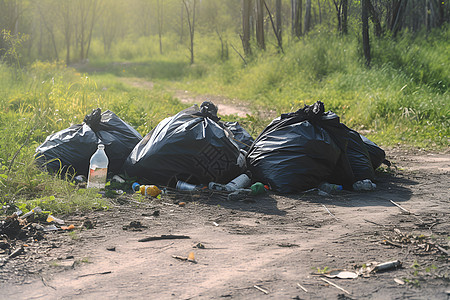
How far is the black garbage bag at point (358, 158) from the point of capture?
154 inches

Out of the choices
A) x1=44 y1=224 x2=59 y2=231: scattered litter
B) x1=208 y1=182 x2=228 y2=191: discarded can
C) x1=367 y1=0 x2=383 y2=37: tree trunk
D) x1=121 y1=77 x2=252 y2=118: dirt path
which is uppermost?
x1=367 y1=0 x2=383 y2=37: tree trunk

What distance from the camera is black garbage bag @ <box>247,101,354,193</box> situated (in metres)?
3.68

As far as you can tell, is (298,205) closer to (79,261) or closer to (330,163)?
(330,163)

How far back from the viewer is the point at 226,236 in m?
2.63

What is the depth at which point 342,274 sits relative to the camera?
202cm

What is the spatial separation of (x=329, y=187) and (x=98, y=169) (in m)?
1.98

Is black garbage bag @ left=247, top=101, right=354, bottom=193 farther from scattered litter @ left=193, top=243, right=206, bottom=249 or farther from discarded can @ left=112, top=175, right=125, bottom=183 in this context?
scattered litter @ left=193, top=243, right=206, bottom=249

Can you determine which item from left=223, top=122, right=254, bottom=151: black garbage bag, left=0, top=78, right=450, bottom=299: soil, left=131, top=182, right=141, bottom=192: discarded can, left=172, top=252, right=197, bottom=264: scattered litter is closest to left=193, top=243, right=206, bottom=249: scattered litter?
left=0, top=78, right=450, bottom=299: soil

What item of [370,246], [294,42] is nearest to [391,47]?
[294,42]

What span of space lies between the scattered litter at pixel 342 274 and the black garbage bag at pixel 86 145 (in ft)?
8.41

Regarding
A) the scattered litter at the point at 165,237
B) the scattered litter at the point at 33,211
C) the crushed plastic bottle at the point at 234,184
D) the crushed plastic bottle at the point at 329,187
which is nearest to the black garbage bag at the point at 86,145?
the scattered litter at the point at 33,211

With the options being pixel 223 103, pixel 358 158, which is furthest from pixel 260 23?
pixel 358 158

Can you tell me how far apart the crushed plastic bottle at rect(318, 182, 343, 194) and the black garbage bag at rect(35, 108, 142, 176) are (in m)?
1.82

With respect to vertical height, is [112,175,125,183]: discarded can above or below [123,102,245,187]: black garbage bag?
below
